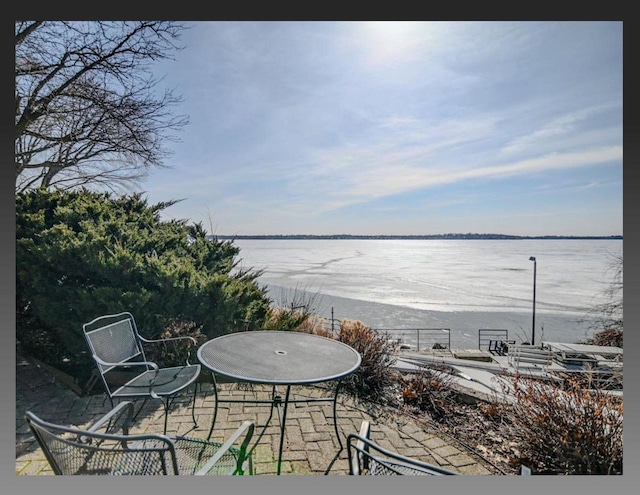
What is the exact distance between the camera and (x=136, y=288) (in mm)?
2871

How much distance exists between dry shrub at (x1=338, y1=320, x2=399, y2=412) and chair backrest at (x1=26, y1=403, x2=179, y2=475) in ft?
6.10

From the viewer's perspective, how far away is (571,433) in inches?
78.2

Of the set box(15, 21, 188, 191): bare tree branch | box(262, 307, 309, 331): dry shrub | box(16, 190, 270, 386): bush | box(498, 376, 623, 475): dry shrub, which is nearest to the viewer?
box(498, 376, 623, 475): dry shrub

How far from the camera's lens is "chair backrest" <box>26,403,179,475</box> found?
105 centimetres

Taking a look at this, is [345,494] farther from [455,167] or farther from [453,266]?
[453,266]

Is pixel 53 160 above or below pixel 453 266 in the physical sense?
above

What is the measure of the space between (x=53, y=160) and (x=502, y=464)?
6031mm

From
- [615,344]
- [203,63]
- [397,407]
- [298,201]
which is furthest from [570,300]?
[203,63]

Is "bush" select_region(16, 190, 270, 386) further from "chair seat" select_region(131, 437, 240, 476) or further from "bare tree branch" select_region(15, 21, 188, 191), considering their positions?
"chair seat" select_region(131, 437, 240, 476)

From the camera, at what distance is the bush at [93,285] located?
285 centimetres

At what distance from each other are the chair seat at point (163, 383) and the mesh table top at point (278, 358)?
261 millimetres

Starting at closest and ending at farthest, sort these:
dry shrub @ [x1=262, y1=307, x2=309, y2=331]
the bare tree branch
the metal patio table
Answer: the metal patio table
the bare tree branch
dry shrub @ [x1=262, y1=307, x2=309, y2=331]

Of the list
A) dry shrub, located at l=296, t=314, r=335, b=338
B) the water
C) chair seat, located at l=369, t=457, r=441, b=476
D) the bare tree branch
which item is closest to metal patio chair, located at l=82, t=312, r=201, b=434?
chair seat, located at l=369, t=457, r=441, b=476

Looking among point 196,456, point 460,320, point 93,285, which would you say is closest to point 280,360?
point 196,456
